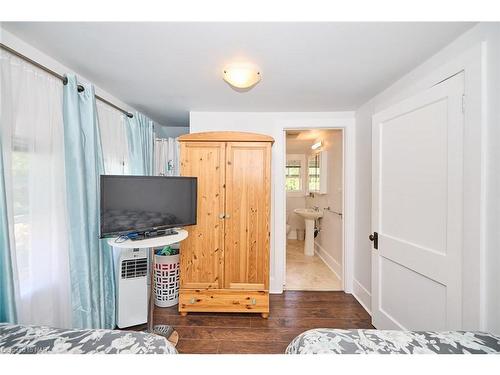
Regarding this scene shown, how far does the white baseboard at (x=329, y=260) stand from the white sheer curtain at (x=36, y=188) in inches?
124

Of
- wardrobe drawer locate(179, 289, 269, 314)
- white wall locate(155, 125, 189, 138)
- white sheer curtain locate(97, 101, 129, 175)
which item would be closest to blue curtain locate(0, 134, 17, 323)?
white sheer curtain locate(97, 101, 129, 175)

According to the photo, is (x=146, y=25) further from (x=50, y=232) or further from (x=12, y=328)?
(x=12, y=328)

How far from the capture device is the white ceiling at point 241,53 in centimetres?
116

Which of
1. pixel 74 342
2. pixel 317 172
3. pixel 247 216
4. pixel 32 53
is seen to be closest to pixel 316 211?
pixel 317 172

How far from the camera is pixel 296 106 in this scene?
2398mm

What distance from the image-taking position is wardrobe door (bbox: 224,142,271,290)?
82.5 inches

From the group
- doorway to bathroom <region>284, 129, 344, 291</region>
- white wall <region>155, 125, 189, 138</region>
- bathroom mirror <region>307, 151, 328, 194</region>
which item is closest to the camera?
doorway to bathroom <region>284, 129, 344, 291</region>

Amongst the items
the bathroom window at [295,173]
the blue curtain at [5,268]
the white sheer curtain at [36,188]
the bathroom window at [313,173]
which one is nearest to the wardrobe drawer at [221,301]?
the white sheer curtain at [36,188]

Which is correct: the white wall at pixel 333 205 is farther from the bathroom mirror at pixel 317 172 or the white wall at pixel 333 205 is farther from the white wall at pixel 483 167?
the white wall at pixel 483 167

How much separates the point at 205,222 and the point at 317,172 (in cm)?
292

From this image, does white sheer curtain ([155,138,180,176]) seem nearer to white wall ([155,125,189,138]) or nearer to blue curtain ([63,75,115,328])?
white wall ([155,125,189,138])

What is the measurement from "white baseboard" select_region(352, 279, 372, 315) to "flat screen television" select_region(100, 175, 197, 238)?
213cm
